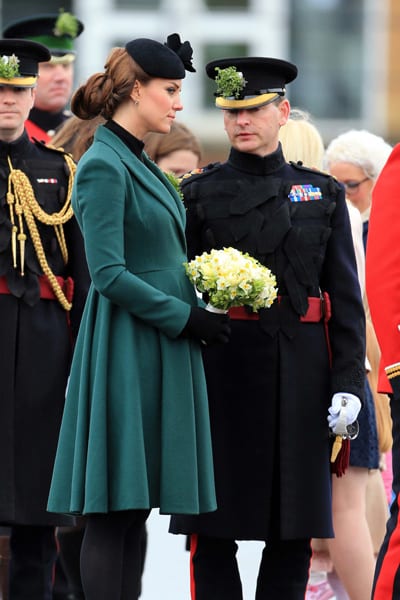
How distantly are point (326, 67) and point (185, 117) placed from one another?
4.93 feet

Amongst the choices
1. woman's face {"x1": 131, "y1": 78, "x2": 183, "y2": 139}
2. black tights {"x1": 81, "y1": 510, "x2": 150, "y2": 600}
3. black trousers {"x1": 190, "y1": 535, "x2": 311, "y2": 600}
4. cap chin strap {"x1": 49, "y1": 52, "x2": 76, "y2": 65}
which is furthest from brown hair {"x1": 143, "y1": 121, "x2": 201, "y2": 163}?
black tights {"x1": 81, "y1": 510, "x2": 150, "y2": 600}

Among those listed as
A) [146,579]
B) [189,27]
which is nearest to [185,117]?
[189,27]

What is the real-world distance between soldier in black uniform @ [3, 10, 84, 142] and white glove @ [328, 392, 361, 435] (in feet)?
8.40

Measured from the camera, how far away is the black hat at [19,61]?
257 inches

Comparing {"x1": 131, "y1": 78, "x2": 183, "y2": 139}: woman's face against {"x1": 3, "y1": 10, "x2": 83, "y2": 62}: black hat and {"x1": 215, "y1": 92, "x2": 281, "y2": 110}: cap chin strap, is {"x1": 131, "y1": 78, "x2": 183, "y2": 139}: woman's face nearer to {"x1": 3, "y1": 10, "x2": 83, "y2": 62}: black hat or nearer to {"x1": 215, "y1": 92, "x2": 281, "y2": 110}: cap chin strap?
{"x1": 215, "y1": 92, "x2": 281, "y2": 110}: cap chin strap

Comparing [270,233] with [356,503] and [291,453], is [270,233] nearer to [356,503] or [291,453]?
[291,453]

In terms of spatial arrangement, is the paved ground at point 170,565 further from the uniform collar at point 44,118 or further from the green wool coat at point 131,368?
the uniform collar at point 44,118

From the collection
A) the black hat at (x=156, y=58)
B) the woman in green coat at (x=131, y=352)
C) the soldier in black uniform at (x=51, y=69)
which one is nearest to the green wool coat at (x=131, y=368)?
the woman in green coat at (x=131, y=352)

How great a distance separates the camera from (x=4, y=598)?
22.5ft

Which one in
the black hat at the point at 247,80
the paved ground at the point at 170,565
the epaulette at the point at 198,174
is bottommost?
the paved ground at the point at 170,565

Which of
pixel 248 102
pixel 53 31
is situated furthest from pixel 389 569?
pixel 53 31

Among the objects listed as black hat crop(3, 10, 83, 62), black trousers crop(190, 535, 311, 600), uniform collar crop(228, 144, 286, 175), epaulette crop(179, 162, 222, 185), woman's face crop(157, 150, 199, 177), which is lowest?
black trousers crop(190, 535, 311, 600)

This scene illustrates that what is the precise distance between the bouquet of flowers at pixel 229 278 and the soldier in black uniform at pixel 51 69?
2570 millimetres

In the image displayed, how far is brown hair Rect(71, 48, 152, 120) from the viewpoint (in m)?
5.79
